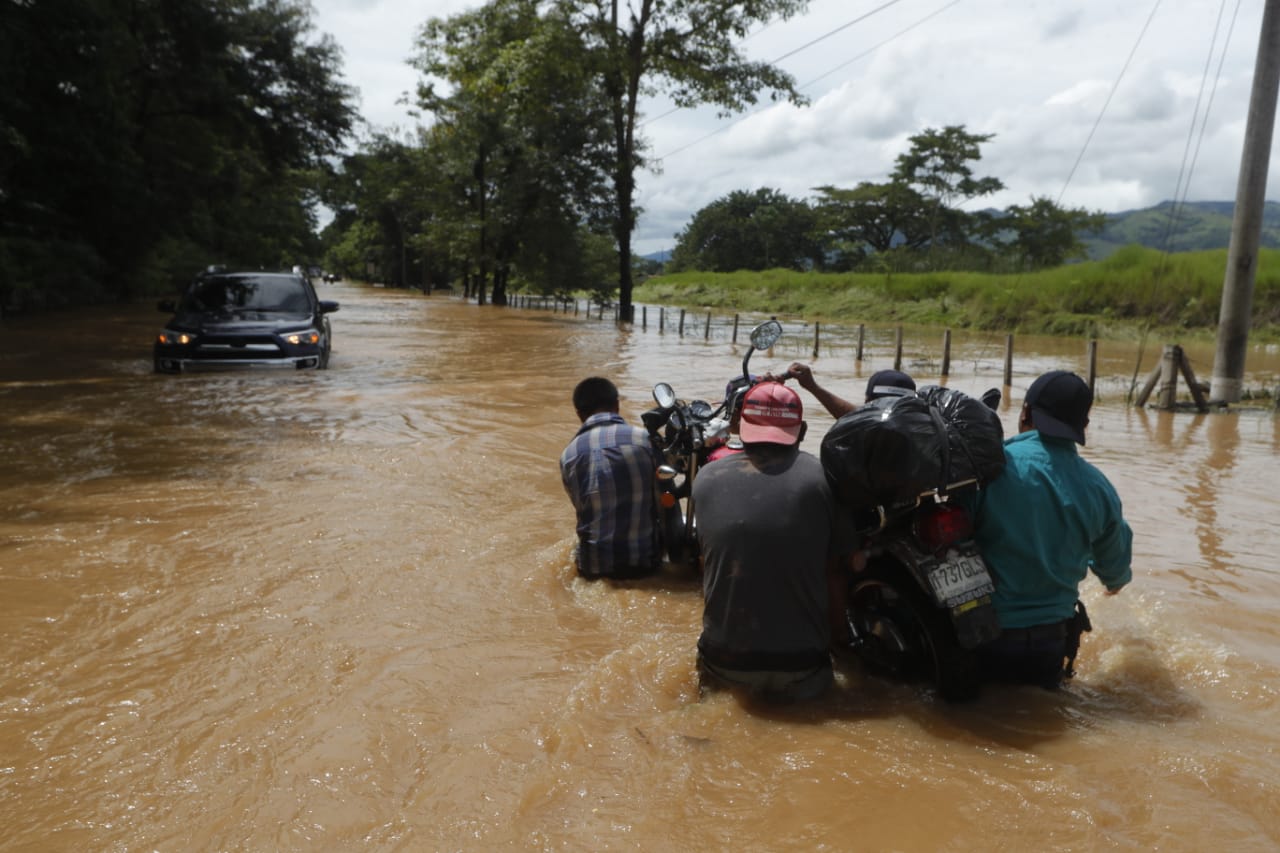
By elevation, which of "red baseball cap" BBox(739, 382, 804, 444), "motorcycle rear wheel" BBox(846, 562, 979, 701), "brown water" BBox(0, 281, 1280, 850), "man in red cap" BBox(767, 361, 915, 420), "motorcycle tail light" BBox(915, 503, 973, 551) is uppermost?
"man in red cap" BBox(767, 361, 915, 420)

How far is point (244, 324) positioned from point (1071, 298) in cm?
2597

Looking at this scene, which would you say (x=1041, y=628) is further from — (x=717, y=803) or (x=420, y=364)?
(x=420, y=364)

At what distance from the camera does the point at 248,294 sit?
14.3 meters

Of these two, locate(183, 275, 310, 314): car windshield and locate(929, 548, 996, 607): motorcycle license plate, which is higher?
locate(183, 275, 310, 314): car windshield

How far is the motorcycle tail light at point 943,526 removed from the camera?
360 cm

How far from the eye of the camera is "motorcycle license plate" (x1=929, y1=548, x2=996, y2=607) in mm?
3523

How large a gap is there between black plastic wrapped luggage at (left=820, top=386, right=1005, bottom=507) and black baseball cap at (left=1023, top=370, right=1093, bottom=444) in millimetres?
207

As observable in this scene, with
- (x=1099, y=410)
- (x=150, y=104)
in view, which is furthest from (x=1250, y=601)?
(x=150, y=104)

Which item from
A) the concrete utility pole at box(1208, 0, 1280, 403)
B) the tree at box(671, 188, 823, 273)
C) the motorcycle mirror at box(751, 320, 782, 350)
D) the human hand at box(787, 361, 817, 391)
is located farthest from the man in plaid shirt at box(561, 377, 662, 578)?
the tree at box(671, 188, 823, 273)

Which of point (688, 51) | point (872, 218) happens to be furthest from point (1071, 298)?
point (872, 218)

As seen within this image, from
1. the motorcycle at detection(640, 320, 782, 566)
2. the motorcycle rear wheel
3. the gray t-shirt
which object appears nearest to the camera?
the gray t-shirt

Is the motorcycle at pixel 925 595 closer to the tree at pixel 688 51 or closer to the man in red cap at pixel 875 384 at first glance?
the man in red cap at pixel 875 384

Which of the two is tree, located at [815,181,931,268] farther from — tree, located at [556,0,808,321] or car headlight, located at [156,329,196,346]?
car headlight, located at [156,329,196,346]

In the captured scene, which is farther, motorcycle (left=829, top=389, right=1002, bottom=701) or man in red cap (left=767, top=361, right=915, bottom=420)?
man in red cap (left=767, top=361, right=915, bottom=420)
